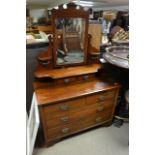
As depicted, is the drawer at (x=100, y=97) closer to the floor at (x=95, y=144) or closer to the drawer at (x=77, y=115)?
the drawer at (x=77, y=115)

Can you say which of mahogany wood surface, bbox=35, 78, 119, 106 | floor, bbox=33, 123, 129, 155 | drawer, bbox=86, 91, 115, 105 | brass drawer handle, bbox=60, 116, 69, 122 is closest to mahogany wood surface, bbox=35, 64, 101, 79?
mahogany wood surface, bbox=35, 78, 119, 106

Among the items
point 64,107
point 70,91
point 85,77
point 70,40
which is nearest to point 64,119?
point 64,107

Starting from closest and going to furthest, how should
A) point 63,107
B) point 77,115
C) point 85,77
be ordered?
1. point 63,107
2. point 77,115
3. point 85,77

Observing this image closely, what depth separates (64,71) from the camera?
182cm

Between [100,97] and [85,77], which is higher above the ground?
[85,77]

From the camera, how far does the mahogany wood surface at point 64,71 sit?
1729mm

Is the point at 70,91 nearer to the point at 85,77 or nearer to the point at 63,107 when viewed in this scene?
the point at 63,107

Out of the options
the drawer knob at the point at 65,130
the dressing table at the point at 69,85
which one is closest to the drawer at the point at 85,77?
the dressing table at the point at 69,85

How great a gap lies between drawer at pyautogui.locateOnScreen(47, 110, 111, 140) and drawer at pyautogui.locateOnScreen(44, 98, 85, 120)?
0.16 m

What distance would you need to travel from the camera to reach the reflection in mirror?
1.72 m

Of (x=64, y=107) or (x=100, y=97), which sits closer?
(x=64, y=107)

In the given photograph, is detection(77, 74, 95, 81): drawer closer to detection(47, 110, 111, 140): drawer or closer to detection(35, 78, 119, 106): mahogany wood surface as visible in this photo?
detection(35, 78, 119, 106): mahogany wood surface

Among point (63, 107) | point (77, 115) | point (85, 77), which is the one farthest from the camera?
point (85, 77)

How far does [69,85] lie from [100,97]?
355mm
